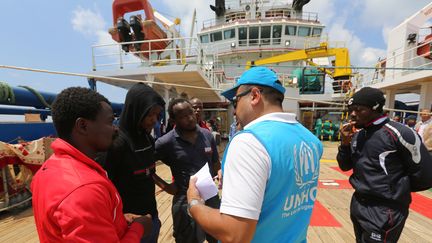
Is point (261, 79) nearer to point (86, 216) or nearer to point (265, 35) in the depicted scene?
point (86, 216)

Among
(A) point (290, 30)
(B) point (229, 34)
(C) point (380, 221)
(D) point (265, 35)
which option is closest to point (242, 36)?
(B) point (229, 34)

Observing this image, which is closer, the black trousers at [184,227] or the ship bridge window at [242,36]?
the black trousers at [184,227]

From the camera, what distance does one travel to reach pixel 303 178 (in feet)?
3.06

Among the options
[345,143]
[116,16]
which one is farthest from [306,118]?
[345,143]

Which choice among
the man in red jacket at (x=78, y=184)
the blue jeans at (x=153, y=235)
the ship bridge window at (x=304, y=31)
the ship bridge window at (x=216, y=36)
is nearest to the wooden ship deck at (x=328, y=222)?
the blue jeans at (x=153, y=235)

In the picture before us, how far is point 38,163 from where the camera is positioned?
3.63 m

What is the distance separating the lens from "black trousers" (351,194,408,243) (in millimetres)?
1595

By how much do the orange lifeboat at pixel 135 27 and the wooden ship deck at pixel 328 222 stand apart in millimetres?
6604

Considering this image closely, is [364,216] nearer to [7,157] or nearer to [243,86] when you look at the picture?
[243,86]

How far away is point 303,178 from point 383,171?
1132 millimetres

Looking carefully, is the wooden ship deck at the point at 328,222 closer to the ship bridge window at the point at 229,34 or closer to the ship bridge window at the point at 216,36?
the ship bridge window at the point at 229,34

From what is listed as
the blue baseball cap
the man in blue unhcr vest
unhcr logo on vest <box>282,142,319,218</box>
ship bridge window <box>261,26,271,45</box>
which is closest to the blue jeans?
the man in blue unhcr vest

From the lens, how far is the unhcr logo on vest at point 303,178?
900 millimetres

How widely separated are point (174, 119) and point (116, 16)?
972 centimetres
